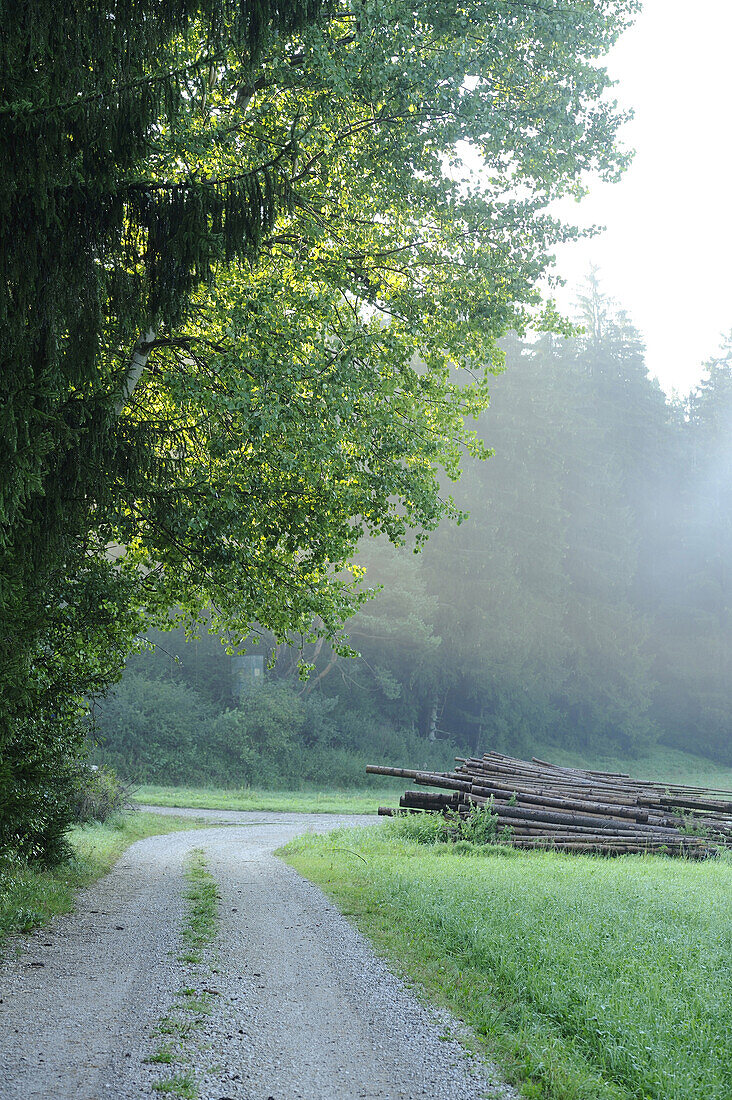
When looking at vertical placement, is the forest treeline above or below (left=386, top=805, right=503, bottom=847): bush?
above

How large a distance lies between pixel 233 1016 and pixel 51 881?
5770 mm

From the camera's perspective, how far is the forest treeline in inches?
1630

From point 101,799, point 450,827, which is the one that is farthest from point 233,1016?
point 101,799

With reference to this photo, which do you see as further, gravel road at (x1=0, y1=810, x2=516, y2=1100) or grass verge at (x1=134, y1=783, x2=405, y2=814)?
grass verge at (x1=134, y1=783, x2=405, y2=814)

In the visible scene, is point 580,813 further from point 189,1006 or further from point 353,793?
point 353,793

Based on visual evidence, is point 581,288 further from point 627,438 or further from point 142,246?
point 142,246

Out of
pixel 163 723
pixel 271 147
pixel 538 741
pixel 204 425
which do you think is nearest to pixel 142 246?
pixel 271 147

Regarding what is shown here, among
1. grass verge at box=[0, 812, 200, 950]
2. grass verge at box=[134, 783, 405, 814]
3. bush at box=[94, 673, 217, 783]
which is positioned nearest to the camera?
grass verge at box=[0, 812, 200, 950]

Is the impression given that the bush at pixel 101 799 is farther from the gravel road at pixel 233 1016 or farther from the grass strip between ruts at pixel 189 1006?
the gravel road at pixel 233 1016

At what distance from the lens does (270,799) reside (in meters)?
32.8

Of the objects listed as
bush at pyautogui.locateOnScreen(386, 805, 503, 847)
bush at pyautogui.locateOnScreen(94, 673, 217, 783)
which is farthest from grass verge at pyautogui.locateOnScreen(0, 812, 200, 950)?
bush at pyautogui.locateOnScreen(94, 673, 217, 783)

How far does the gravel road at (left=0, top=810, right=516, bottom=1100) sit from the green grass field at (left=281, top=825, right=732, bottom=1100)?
0.40 m

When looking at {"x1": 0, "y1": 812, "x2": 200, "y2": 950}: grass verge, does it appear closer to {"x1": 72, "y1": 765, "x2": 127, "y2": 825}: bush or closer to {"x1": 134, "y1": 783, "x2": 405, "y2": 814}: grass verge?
{"x1": 72, "y1": 765, "x2": 127, "y2": 825}: bush

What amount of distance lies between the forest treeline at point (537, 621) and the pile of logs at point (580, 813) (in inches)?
796
